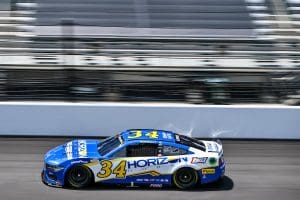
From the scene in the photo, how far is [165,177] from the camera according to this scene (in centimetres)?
954

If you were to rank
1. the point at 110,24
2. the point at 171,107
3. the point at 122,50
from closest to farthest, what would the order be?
the point at 171,107 < the point at 122,50 < the point at 110,24

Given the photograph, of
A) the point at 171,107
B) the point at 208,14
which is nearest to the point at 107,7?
the point at 208,14

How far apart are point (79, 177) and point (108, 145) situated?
81 centimetres

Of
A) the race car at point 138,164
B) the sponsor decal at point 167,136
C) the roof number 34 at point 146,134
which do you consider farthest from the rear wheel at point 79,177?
the sponsor decal at point 167,136

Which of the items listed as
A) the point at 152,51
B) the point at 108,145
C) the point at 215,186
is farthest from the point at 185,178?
the point at 152,51

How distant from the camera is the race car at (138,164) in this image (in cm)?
943

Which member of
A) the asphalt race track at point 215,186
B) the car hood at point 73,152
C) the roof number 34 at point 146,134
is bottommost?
the asphalt race track at point 215,186

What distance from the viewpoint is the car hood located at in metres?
9.53

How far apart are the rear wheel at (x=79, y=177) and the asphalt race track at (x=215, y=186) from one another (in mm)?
151

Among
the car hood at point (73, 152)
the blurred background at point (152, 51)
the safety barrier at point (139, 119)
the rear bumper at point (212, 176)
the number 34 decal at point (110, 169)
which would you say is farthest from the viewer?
the blurred background at point (152, 51)

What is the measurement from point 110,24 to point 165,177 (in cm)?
1080

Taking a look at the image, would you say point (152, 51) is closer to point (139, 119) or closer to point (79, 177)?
point (139, 119)

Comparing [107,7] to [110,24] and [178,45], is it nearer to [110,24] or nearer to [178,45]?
[110,24]

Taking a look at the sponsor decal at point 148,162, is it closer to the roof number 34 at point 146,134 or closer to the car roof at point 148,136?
the car roof at point 148,136
